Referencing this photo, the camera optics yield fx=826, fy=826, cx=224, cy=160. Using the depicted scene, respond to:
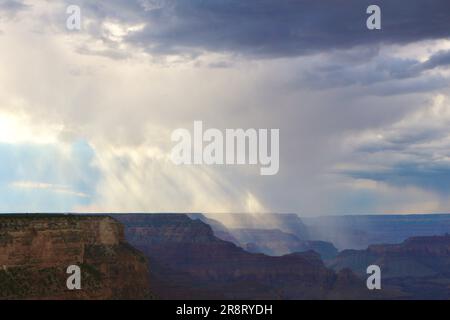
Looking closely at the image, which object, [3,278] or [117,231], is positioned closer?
[3,278]

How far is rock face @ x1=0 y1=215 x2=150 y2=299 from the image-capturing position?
10462cm

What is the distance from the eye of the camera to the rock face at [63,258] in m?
105

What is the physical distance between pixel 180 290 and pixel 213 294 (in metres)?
8.43

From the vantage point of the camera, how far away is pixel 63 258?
112 meters
